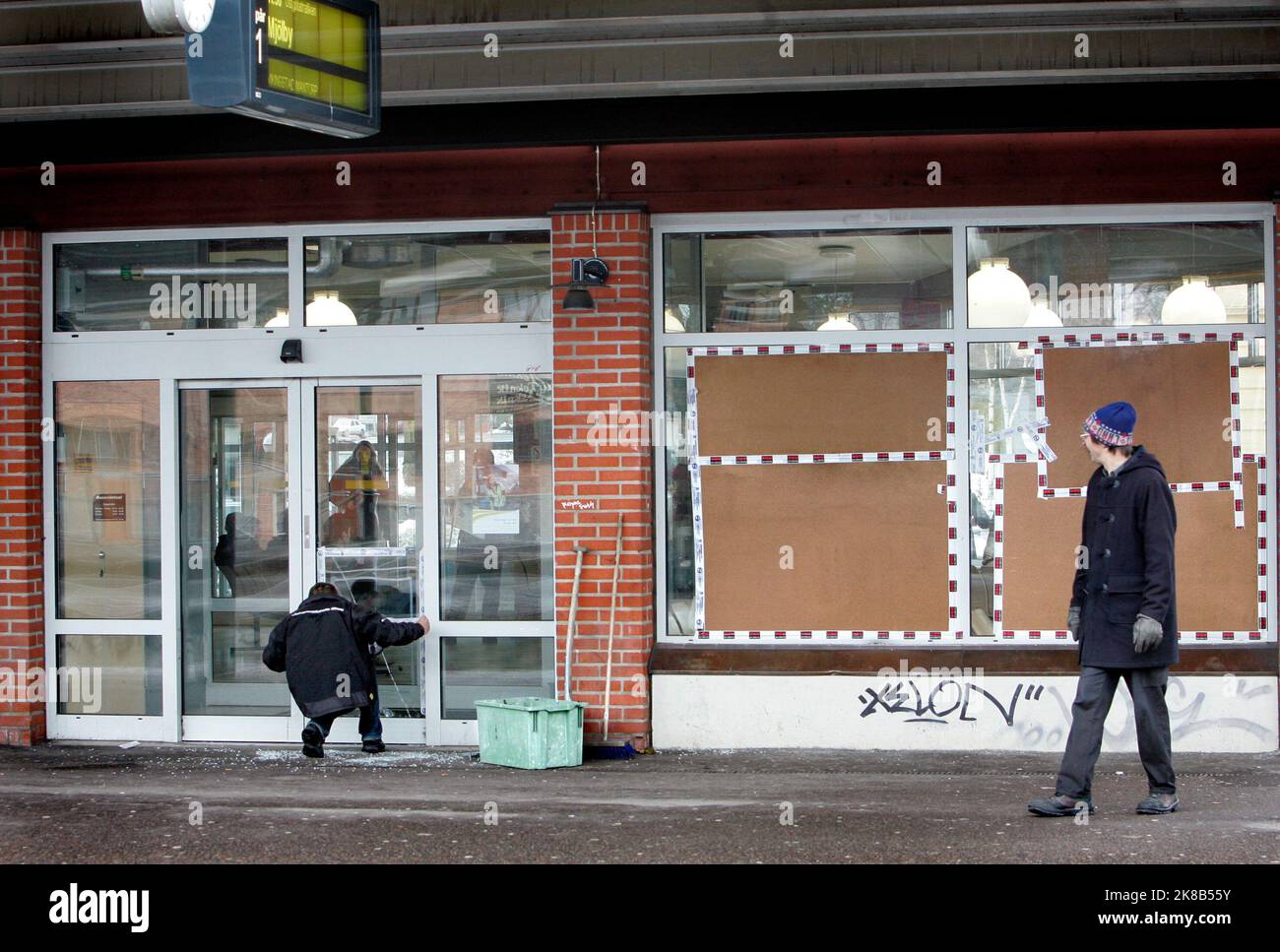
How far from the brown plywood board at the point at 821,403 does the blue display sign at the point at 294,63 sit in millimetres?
2628

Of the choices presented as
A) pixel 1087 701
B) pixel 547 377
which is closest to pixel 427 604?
pixel 547 377

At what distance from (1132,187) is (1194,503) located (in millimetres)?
1821

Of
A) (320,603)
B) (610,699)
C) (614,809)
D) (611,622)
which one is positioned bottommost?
(614,809)

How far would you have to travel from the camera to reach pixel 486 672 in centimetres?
907

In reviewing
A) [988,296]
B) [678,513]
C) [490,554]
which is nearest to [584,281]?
[678,513]

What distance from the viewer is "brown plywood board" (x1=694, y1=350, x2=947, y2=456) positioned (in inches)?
344

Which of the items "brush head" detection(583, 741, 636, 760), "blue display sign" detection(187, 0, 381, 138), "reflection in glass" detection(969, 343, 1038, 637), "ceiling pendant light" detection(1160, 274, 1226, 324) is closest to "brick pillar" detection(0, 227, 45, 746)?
"blue display sign" detection(187, 0, 381, 138)

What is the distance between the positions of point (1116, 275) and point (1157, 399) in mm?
754

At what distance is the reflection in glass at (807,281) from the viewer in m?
8.78

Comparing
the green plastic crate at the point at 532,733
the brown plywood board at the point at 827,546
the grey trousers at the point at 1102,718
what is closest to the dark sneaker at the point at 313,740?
the green plastic crate at the point at 532,733

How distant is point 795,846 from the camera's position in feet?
21.1

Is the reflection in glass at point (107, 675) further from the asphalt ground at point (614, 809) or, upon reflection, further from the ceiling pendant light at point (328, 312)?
the ceiling pendant light at point (328, 312)

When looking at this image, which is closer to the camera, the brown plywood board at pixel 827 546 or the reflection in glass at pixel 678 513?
the brown plywood board at pixel 827 546

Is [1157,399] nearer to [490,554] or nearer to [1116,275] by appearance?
[1116,275]
